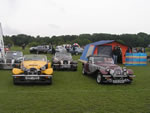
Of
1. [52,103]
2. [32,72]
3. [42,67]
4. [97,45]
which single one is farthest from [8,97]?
[97,45]

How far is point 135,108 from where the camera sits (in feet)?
17.3

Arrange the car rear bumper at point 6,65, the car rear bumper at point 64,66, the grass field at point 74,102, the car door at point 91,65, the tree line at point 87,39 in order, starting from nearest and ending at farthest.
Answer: the grass field at point 74,102
the car door at point 91,65
the car rear bumper at point 6,65
the car rear bumper at point 64,66
the tree line at point 87,39

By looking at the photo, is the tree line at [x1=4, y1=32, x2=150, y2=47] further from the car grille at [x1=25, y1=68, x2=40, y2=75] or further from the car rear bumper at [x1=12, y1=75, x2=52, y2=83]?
the car rear bumper at [x1=12, y1=75, x2=52, y2=83]

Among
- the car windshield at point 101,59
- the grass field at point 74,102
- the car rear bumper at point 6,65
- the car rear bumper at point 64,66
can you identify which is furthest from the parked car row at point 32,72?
the car rear bumper at point 6,65

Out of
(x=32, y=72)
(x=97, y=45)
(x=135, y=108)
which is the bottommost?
(x=135, y=108)

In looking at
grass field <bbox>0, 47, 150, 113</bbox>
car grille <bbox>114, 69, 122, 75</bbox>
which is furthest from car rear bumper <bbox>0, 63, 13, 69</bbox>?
car grille <bbox>114, 69, 122, 75</bbox>

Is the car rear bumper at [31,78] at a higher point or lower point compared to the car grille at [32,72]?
lower

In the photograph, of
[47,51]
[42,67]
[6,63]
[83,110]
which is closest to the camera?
[83,110]

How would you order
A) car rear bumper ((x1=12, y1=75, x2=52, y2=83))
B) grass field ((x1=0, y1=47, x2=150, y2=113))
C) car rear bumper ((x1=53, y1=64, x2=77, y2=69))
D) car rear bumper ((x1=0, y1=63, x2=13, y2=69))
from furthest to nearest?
car rear bumper ((x1=53, y1=64, x2=77, y2=69)) → car rear bumper ((x1=0, y1=63, x2=13, y2=69)) → car rear bumper ((x1=12, y1=75, x2=52, y2=83)) → grass field ((x1=0, y1=47, x2=150, y2=113))

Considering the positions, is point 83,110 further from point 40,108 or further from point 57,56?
point 57,56

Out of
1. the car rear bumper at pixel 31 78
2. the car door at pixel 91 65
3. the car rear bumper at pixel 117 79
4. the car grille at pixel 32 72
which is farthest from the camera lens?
the car door at pixel 91 65

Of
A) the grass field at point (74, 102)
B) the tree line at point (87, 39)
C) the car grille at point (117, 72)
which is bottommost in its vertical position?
the grass field at point (74, 102)

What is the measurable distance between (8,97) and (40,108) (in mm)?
1778

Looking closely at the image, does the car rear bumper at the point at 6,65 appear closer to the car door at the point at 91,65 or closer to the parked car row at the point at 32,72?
the parked car row at the point at 32,72
